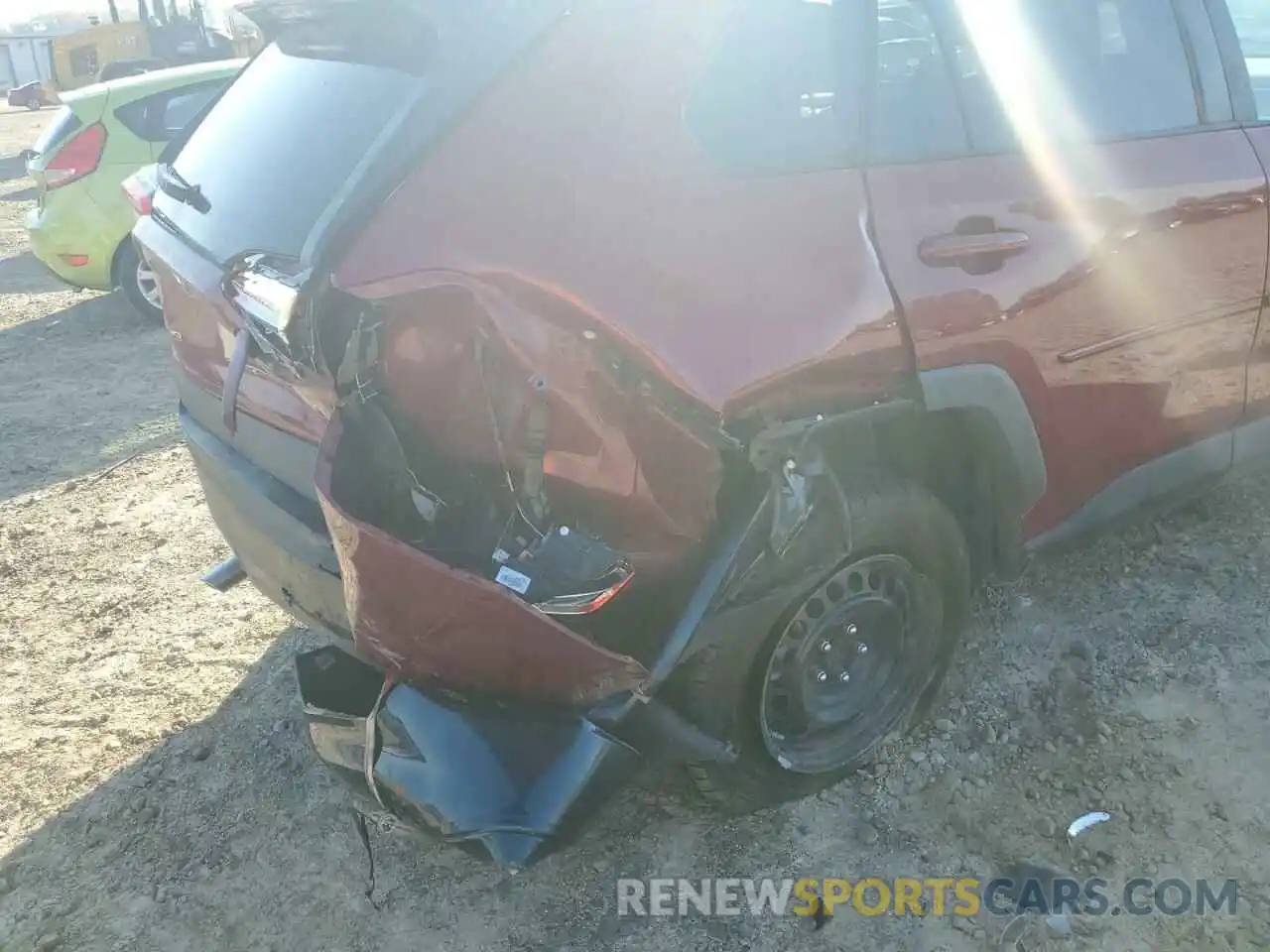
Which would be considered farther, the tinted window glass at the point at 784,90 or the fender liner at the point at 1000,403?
the fender liner at the point at 1000,403

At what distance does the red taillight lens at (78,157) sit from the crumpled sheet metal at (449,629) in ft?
18.9

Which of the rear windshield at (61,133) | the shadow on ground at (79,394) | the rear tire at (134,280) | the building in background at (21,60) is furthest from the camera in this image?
the building in background at (21,60)

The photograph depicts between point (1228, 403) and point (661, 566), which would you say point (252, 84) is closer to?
point (661, 566)

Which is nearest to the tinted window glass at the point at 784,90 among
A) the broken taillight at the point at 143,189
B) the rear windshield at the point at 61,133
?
the broken taillight at the point at 143,189

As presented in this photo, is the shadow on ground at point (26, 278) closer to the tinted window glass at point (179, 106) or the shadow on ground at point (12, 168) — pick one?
the tinted window glass at point (179, 106)

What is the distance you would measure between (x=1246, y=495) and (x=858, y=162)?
241 centimetres

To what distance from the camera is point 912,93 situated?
2355mm

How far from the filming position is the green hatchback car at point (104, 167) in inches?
259

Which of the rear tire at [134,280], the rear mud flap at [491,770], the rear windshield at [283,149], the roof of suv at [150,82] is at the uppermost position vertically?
the rear windshield at [283,149]

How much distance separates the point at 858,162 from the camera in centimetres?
221

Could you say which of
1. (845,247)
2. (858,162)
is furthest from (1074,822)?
(858,162)

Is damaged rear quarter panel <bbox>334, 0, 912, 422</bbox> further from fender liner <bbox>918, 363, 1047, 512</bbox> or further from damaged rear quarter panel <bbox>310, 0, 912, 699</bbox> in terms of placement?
fender liner <bbox>918, 363, 1047, 512</bbox>

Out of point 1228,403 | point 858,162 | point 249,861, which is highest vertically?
point 858,162

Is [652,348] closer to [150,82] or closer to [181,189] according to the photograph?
[181,189]
